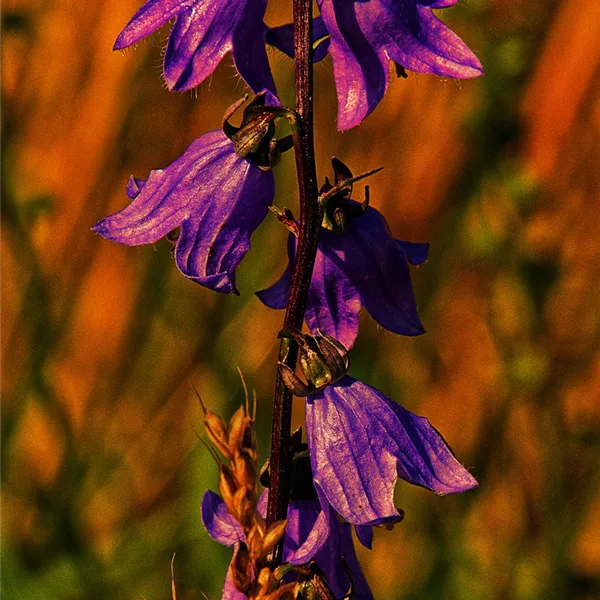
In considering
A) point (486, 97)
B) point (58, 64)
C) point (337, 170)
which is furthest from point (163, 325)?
point (337, 170)

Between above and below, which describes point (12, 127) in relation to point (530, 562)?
above

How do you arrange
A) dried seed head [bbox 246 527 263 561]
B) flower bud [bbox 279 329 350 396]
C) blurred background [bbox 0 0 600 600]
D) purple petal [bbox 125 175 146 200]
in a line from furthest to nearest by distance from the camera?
blurred background [bbox 0 0 600 600] < purple petal [bbox 125 175 146 200] < flower bud [bbox 279 329 350 396] < dried seed head [bbox 246 527 263 561]

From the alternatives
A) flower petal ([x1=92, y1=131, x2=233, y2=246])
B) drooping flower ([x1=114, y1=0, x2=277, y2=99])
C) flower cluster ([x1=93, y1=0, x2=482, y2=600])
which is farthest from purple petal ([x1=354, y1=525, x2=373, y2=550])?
drooping flower ([x1=114, y1=0, x2=277, y2=99])

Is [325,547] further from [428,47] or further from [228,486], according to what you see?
[428,47]

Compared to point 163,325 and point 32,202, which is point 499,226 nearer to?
point 163,325

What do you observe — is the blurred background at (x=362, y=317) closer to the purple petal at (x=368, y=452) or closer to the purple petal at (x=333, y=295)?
the purple petal at (x=333, y=295)

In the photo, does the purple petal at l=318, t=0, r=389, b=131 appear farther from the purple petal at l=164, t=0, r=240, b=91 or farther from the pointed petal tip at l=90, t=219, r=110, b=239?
the pointed petal tip at l=90, t=219, r=110, b=239

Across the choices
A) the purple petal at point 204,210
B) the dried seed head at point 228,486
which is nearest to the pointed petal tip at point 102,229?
the purple petal at point 204,210

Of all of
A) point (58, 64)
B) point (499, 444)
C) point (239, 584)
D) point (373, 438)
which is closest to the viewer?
point (239, 584)
